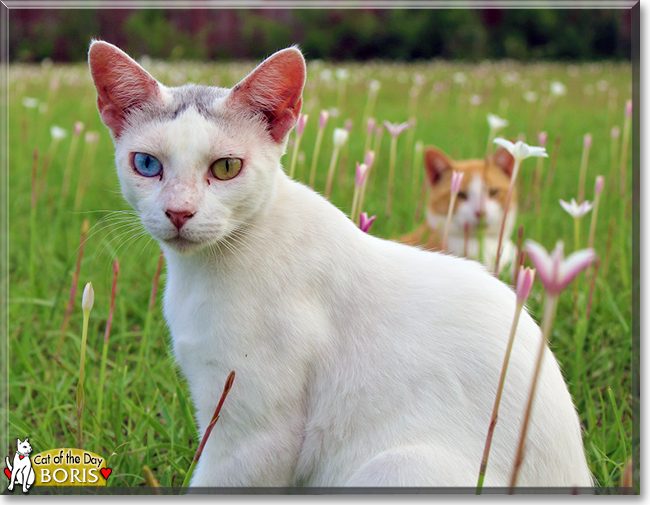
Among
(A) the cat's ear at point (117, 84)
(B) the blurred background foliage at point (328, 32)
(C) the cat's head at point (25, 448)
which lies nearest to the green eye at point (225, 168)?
(A) the cat's ear at point (117, 84)

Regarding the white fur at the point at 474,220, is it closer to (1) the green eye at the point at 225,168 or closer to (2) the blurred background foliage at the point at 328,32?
(2) the blurred background foliage at the point at 328,32

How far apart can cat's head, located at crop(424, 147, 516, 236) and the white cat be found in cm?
238

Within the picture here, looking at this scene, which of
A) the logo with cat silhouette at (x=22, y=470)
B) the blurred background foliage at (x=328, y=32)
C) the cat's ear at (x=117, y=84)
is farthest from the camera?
the blurred background foliage at (x=328, y=32)

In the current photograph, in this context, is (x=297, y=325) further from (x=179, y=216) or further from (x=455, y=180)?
(x=455, y=180)

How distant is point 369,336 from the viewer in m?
1.73

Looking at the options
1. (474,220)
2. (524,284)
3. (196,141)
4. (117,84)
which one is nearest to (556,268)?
(524,284)

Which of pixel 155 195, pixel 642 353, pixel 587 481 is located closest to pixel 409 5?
pixel 155 195

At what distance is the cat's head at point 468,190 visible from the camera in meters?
4.11

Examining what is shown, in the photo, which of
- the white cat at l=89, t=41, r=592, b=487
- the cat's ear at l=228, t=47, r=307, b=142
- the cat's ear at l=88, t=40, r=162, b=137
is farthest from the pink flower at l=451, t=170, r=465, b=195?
the cat's ear at l=88, t=40, r=162, b=137

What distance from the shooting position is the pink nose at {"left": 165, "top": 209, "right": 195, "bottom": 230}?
5.20 feet

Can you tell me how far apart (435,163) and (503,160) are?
0.43m

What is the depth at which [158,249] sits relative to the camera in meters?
3.53

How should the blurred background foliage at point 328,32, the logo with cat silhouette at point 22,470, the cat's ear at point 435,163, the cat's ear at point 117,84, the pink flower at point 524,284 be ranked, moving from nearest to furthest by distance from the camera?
the pink flower at point 524,284, the cat's ear at point 117,84, the logo with cat silhouette at point 22,470, the blurred background foliage at point 328,32, the cat's ear at point 435,163

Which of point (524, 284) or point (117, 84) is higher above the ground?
point (117, 84)
